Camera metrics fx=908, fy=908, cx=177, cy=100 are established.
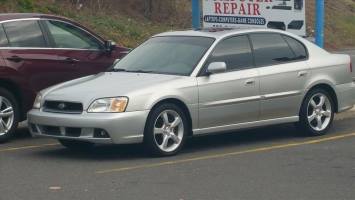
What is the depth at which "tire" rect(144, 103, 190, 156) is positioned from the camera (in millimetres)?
10297

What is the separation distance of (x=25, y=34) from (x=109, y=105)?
288 cm

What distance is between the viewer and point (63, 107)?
34.4 ft

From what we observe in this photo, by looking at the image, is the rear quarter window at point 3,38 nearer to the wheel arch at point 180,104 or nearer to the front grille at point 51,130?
the front grille at point 51,130

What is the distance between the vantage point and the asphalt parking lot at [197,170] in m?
8.51

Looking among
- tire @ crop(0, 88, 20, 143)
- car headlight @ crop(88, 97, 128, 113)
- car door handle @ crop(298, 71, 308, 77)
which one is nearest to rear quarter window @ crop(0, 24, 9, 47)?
tire @ crop(0, 88, 20, 143)

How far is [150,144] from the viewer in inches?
406

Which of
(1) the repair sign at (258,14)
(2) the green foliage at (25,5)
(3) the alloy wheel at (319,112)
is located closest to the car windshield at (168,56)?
(3) the alloy wheel at (319,112)

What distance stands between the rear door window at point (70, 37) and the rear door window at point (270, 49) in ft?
8.79

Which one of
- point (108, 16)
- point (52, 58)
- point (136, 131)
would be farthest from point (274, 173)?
point (108, 16)

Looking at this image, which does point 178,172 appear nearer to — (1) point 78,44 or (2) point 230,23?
(1) point 78,44

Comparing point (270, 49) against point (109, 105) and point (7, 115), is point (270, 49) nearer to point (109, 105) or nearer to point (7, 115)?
point (109, 105)

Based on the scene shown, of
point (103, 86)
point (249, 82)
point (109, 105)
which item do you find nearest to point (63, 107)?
point (103, 86)

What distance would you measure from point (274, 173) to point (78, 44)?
4.63 metres

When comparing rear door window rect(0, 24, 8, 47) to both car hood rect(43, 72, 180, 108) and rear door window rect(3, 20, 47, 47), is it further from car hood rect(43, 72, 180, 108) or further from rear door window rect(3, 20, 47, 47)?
car hood rect(43, 72, 180, 108)
